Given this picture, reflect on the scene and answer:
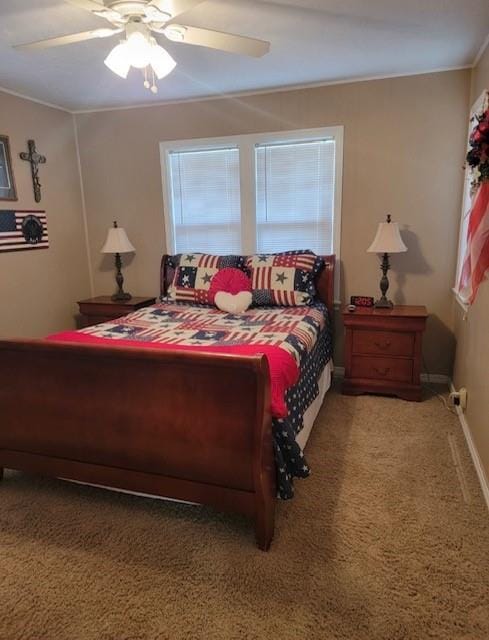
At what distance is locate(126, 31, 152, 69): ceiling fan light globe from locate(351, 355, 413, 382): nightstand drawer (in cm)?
234

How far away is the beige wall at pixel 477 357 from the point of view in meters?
2.15

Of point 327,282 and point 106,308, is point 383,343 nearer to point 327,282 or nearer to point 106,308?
point 327,282

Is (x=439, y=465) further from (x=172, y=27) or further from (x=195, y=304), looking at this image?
(x=172, y=27)

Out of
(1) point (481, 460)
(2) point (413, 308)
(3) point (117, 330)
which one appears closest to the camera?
(1) point (481, 460)

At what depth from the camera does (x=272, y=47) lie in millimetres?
2520

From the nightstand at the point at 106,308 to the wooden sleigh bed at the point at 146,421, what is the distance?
1.76 metres

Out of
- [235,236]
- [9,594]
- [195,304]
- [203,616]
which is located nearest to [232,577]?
[203,616]

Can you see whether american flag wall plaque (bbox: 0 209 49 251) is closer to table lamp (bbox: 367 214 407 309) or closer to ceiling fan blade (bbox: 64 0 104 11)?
ceiling fan blade (bbox: 64 0 104 11)

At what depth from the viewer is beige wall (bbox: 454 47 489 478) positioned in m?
2.15

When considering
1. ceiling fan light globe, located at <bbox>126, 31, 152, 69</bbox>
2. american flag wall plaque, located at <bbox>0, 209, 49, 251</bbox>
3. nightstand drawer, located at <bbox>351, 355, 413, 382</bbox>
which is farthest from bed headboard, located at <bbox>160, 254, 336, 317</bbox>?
american flag wall plaque, located at <bbox>0, 209, 49, 251</bbox>

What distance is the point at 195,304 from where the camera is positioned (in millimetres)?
3416

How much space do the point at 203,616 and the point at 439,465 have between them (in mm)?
1497

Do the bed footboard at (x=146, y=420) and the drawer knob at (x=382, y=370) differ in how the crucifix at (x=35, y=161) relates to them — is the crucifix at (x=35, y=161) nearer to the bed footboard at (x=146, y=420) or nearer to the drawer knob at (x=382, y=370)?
the bed footboard at (x=146, y=420)

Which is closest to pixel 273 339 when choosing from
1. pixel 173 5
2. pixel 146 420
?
pixel 146 420
